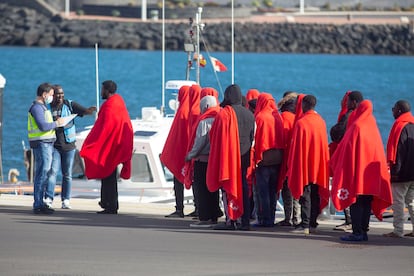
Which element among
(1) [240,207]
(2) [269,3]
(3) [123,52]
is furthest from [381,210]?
(2) [269,3]

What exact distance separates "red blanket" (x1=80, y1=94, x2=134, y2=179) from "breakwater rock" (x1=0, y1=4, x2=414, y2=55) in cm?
10060

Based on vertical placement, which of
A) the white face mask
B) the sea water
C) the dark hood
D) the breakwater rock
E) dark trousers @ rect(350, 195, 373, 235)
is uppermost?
the dark hood

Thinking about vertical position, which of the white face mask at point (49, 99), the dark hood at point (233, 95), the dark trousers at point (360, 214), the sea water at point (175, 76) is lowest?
the sea water at point (175, 76)

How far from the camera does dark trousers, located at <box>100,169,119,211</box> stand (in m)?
17.5

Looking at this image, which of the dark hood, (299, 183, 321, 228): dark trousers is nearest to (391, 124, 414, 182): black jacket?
(299, 183, 321, 228): dark trousers

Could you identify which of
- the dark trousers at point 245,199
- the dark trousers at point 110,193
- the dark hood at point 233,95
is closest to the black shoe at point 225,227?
the dark trousers at point 245,199

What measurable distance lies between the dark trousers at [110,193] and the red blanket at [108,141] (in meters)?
0.10

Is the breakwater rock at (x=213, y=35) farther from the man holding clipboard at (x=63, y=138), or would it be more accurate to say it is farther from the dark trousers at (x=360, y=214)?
the dark trousers at (x=360, y=214)

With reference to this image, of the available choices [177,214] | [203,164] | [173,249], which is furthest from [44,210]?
[173,249]

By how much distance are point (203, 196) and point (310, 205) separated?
143 centimetres

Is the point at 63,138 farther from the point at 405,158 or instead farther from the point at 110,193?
the point at 405,158

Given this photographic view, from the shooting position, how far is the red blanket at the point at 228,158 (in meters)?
15.8

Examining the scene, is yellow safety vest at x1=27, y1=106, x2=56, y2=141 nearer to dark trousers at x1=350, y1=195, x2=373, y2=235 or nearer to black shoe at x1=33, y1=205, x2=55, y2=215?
black shoe at x1=33, y1=205, x2=55, y2=215

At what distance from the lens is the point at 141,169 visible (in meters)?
22.3
